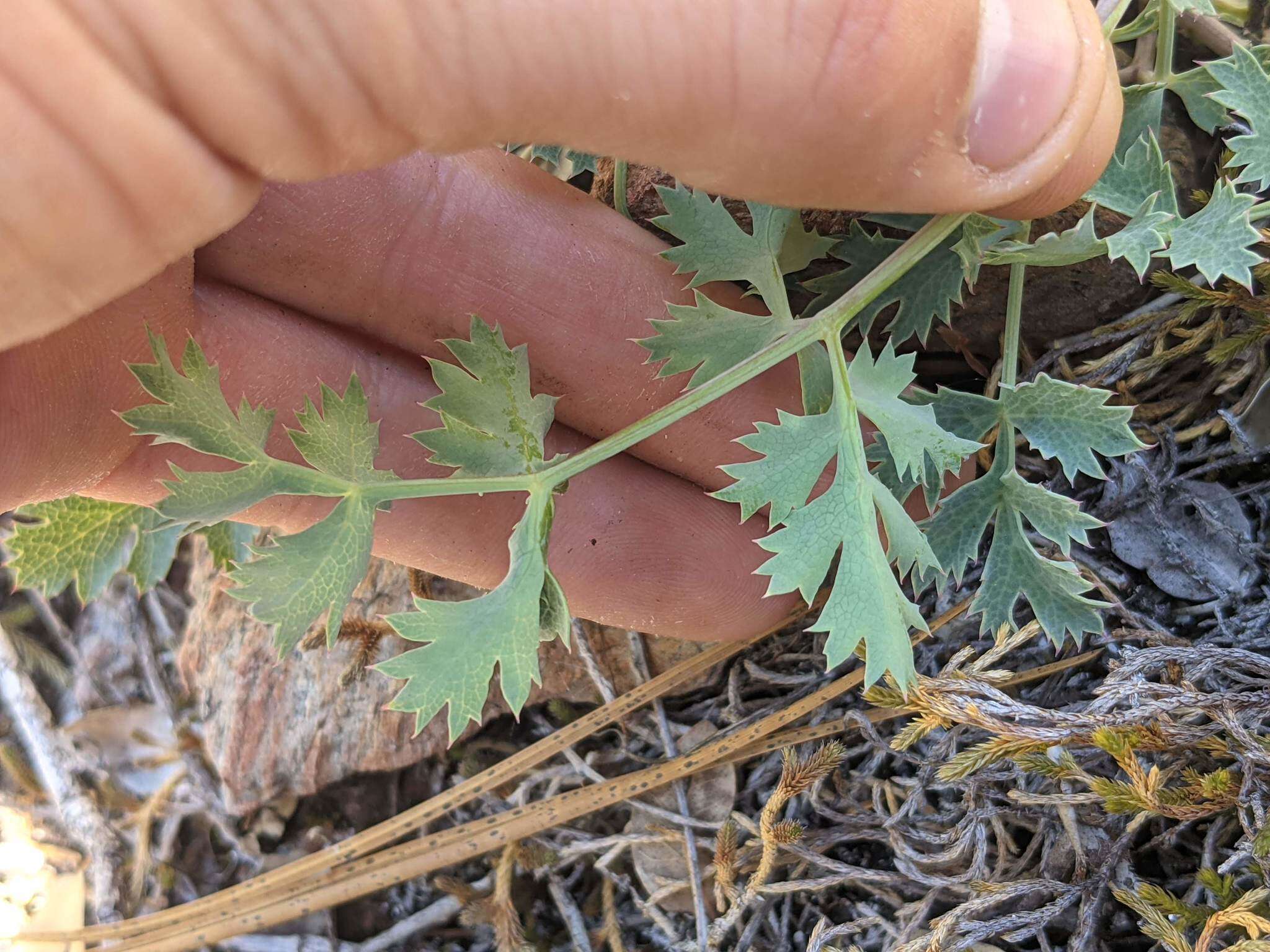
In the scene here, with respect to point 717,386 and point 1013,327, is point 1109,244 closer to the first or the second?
point 1013,327

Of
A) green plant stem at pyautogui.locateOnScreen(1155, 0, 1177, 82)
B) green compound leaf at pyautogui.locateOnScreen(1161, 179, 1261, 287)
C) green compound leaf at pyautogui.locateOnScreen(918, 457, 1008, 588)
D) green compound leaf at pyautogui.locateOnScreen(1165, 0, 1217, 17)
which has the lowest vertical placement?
green compound leaf at pyautogui.locateOnScreen(918, 457, 1008, 588)

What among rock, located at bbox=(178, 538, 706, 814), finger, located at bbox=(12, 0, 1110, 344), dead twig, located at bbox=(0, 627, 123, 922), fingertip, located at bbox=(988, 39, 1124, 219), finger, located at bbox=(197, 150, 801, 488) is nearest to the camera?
finger, located at bbox=(12, 0, 1110, 344)

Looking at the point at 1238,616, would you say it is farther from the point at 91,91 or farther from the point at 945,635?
the point at 91,91

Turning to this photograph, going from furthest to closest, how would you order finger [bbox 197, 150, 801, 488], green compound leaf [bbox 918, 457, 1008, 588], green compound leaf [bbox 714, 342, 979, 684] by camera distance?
finger [bbox 197, 150, 801, 488] < green compound leaf [bbox 918, 457, 1008, 588] < green compound leaf [bbox 714, 342, 979, 684]

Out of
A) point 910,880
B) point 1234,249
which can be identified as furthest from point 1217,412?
point 910,880

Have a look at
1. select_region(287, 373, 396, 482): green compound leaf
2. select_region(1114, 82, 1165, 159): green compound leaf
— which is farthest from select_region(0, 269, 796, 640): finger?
select_region(1114, 82, 1165, 159): green compound leaf

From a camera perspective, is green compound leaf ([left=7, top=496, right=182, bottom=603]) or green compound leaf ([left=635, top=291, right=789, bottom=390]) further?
green compound leaf ([left=7, top=496, right=182, bottom=603])

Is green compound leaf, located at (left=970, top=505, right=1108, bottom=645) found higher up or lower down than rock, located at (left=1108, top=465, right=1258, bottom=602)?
higher up

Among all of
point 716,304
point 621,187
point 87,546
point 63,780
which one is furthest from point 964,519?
point 63,780

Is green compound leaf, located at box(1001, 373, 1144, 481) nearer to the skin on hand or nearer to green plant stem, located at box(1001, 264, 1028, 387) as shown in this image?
green plant stem, located at box(1001, 264, 1028, 387)
